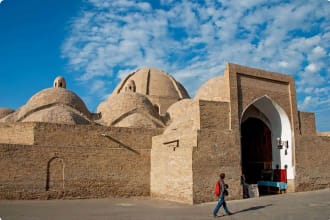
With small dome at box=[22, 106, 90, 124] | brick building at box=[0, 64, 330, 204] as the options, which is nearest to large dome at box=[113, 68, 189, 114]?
small dome at box=[22, 106, 90, 124]

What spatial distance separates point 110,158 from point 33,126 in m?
3.52

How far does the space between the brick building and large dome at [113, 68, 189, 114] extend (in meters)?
11.0

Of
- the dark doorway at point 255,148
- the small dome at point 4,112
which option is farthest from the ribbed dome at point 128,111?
the small dome at point 4,112

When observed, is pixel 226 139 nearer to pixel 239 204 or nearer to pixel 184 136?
pixel 184 136

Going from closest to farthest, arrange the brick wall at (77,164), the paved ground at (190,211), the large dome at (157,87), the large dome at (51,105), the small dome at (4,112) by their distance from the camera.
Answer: the paved ground at (190,211)
the brick wall at (77,164)
the large dome at (51,105)
the small dome at (4,112)
the large dome at (157,87)

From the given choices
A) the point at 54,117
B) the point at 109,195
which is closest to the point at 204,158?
the point at 109,195

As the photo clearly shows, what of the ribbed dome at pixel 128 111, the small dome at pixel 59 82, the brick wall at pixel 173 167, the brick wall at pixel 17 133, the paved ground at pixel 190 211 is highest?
the small dome at pixel 59 82

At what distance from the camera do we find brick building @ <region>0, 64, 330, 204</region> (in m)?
12.4

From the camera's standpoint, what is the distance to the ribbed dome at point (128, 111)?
19969 millimetres

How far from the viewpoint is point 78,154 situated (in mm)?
14180

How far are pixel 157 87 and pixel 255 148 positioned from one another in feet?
46.4

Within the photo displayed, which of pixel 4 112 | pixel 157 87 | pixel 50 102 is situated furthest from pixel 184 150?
pixel 157 87

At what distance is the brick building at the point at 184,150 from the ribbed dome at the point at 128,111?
3.32m

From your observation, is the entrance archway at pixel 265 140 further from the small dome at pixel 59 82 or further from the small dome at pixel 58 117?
the small dome at pixel 59 82
